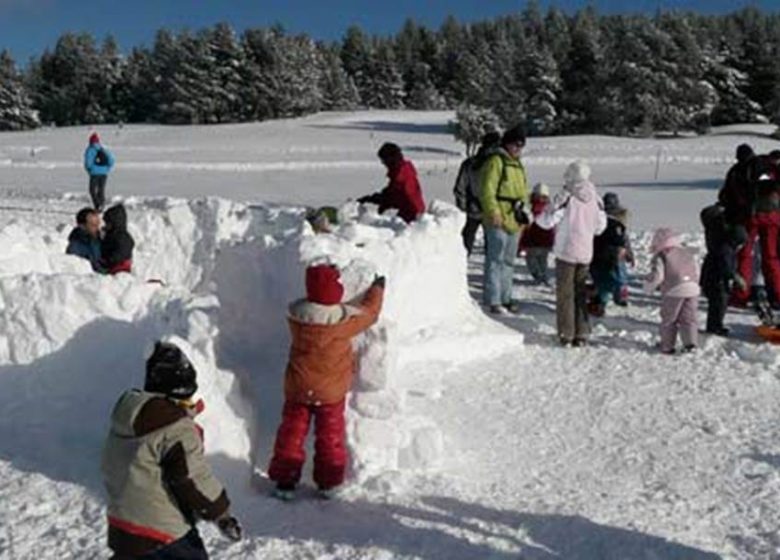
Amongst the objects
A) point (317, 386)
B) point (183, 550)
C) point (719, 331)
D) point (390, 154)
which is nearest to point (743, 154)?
point (719, 331)

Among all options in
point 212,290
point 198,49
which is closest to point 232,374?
point 212,290

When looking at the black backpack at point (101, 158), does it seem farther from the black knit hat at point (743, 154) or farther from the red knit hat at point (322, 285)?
Result: the red knit hat at point (322, 285)

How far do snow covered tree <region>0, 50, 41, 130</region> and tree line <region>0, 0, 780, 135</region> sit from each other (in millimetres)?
96

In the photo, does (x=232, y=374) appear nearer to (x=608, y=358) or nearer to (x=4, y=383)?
(x=4, y=383)

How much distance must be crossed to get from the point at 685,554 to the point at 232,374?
2.59 meters

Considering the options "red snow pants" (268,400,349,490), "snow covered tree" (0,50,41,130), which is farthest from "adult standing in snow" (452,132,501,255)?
"snow covered tree" (0,50,41,130)

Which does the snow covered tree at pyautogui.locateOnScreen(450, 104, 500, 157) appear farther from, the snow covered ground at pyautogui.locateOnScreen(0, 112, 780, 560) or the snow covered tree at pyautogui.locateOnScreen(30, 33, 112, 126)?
the snow covered ground at pyautogui.locateOnScreen(0, 112, 780, 560)

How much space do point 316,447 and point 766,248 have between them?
577cm

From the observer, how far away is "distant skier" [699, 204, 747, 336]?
8.62 metres

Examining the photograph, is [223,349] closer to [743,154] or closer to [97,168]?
[743,154]

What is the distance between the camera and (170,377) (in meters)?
3.86

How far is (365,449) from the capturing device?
5.41 m

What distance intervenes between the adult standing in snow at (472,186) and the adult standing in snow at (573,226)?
158cm

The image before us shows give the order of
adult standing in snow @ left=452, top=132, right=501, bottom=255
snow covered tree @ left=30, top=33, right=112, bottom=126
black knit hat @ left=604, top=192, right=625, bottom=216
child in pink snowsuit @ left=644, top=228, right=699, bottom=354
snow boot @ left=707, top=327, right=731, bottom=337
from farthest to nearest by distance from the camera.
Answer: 1. snow covered tree @ left=30, top=33, right=112, bottom=126
2. black knit hat @ left=604, top=192, right=625, bottom=216
3. adult standing in snow @ left=452, top=132, right=501, bottom=255
4. snow boot @ left=707, top=327, right=731, bottom=337
5. child in pink snowsuit @ left=644, top=228, right=699, bottom=354
